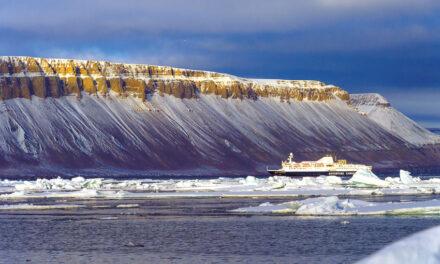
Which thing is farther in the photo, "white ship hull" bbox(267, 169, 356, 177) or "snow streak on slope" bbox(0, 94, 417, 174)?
"snow streak on slope" bbox(0, 94, 417, 174)

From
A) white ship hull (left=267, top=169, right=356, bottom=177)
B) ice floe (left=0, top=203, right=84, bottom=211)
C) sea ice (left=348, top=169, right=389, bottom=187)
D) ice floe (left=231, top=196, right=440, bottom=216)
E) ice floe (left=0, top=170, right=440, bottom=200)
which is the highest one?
white ship hull (left=267, top=169, right=356, bottom=177)

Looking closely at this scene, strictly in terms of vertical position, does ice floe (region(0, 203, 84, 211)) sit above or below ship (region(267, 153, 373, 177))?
below

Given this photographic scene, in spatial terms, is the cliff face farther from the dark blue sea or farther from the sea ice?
the dark blue sea

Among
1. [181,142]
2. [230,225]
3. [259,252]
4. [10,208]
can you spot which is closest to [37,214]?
[10,208]

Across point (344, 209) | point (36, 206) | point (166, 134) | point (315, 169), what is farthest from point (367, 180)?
point (166, 134)

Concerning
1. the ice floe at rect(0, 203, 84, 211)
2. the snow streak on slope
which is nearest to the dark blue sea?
the ice floe at rect(0, 203, 84, 211)

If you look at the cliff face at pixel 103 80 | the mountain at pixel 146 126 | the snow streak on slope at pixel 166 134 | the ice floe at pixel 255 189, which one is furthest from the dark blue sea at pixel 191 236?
the cliff face at pixel 103 80

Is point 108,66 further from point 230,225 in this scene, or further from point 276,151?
point 230,225
